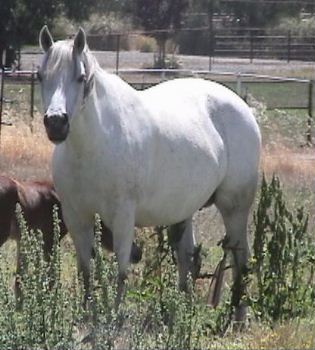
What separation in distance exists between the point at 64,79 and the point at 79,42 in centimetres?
28

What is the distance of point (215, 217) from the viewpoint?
43.9ft

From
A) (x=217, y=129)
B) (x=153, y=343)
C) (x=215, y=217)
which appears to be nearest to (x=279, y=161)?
(x=215, y=217)

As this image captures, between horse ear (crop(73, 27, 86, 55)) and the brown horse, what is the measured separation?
78.0 inches

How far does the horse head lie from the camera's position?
308 inches

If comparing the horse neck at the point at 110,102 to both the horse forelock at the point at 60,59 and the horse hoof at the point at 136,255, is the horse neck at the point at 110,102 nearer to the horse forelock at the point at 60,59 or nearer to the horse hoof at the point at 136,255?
the horse forelock at the point at 60,59

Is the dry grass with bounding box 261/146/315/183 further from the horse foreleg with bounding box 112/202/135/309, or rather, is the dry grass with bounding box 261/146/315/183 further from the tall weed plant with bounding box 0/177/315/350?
the horse foreleg with bounding box 112/202/135/309

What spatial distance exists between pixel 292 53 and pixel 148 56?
21.0ft

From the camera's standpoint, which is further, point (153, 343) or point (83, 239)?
point (83, 239)

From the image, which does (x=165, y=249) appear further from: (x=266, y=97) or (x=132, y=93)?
(x=266, y=97)

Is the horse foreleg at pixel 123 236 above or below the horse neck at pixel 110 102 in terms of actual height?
below

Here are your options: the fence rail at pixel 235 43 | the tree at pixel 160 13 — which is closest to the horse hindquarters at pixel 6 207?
the fence rail at pixel 235 43

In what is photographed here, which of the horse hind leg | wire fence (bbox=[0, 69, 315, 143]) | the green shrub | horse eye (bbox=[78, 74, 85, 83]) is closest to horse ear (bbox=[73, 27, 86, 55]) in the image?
horse eye (bbox=[78, 74, 85, 83])

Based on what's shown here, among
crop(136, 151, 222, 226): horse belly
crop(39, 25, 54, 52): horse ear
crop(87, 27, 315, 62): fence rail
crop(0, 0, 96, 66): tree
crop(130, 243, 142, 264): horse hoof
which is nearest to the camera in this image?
crop(39, 25, 54, 52): horse ear

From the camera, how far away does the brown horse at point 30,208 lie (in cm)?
995
